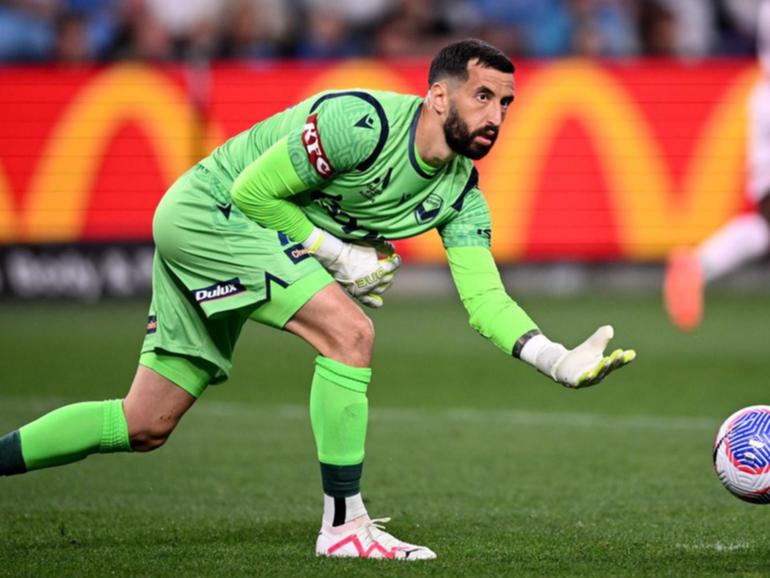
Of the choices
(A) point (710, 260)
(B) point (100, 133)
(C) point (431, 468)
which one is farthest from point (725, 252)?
(B) point (100, 133)

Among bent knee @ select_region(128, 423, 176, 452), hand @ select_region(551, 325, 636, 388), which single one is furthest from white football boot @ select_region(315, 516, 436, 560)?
hand @ select_region(551, 325, 636, 388)

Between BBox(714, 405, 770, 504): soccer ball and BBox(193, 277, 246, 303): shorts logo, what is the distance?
185cm

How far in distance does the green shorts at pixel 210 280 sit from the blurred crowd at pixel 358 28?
403 inches

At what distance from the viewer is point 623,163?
15422 millimetres

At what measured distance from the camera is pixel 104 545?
5.58m

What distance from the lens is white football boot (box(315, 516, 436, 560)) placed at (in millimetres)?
5305

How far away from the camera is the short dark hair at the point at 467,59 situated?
17.6 feet

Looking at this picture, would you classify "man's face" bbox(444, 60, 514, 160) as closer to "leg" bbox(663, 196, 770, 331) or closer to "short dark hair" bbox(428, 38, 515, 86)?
"short dark hair" bbox(428, 38, 515, 86)

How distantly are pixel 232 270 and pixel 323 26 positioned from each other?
10734 millimetres

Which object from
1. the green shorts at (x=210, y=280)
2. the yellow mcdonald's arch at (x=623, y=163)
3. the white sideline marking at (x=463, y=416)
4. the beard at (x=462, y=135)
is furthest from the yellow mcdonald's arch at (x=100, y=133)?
the beard at (x=462, y=135)

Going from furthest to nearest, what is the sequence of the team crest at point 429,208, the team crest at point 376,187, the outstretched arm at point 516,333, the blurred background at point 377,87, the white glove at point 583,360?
the blurred background at point 377,87
the team crest at point 429,208
the team crest at point 376,187
the outstretched arm at point 516,333
the white glove at point 583,360

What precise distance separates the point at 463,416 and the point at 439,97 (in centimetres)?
411

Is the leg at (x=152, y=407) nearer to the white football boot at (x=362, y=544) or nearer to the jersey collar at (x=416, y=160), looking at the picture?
the white football boot at (x=362, y=544)

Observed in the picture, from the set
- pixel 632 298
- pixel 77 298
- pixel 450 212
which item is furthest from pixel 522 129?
pixel 450 212
